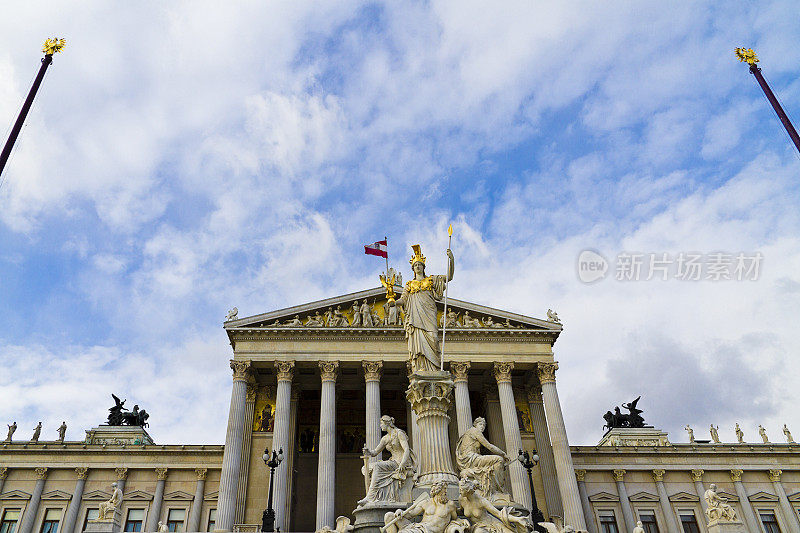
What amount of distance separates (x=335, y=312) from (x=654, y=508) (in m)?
28.2

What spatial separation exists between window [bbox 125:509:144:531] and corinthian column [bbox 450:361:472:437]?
24.0m

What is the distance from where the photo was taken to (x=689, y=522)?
1740 inches

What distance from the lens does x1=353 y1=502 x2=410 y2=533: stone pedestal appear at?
1138 cm

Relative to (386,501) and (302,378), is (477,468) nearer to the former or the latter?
(386,501)

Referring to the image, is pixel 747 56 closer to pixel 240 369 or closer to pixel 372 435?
pixel 372 435

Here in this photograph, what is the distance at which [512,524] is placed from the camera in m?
10.0

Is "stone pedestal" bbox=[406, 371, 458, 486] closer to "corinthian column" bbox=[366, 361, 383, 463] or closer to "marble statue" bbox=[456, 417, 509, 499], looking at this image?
"marble statue" bbox=[456, 417, 509, 499]

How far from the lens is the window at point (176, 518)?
42.4 meters

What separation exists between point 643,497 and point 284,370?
28.7 meters

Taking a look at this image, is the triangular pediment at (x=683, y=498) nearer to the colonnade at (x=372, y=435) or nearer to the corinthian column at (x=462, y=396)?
the colonnade at (x=372, y=435)

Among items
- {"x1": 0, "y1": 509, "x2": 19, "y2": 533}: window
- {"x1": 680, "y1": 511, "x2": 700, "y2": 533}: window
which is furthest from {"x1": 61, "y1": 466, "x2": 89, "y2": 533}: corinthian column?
{"x1": 680, "y1": 511, "x2": 700, "y2": 533}: window

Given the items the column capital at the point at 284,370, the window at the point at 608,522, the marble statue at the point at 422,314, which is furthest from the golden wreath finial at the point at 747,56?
the window at the point at 608,522

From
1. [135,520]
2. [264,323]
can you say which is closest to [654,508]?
[264,323]

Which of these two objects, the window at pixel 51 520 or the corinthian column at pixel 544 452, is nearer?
the corinthian column at pixel 544 452
